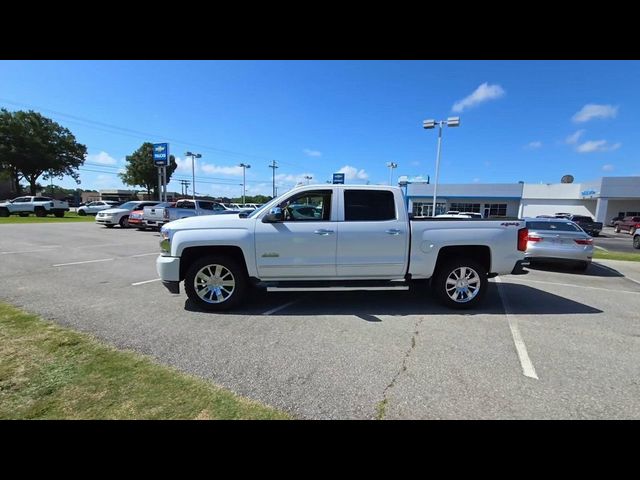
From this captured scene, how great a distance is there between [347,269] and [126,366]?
3.12m

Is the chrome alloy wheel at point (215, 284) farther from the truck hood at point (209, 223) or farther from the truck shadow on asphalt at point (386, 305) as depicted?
the truck hood at point (209, 223)

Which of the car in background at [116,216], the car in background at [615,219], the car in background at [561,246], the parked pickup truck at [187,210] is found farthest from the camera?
the car in background at [615,219]

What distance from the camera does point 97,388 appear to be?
8.93 feet

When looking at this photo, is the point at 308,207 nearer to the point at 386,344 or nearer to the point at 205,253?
the point at 205,253

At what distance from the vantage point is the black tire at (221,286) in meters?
4.82

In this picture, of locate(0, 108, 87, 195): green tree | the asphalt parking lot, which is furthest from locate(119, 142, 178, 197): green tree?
the asphalt parking lot

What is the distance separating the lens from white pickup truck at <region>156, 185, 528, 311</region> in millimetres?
4828

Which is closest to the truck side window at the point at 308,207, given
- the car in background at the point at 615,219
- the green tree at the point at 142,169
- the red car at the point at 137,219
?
the red car at the point at 137,219

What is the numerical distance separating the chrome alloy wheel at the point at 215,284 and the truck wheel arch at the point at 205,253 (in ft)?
0.74

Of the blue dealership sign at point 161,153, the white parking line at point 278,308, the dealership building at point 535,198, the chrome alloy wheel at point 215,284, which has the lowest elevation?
the white parking line at point 278,308

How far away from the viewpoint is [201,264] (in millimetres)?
4820

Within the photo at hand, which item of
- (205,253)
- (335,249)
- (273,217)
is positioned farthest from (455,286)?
(205,253)

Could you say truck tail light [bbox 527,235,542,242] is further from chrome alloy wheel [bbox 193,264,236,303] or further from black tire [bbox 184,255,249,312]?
chrome alloy wheel [bbox 193,264,236,303]

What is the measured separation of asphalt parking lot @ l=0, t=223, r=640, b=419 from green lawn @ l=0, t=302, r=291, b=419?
0.19m
